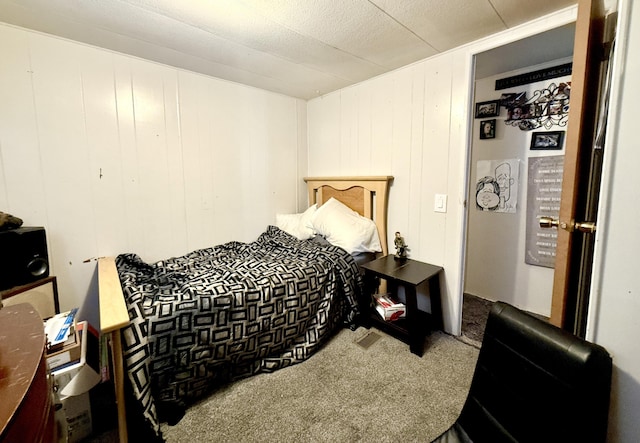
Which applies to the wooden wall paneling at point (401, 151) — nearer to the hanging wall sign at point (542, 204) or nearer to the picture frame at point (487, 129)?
the picture frame at point (487, 129)

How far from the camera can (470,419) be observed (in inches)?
40.1

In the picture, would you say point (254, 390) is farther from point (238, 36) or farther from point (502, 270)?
point (502, 270)

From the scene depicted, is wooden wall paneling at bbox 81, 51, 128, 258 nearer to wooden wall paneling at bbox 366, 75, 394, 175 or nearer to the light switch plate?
wooden wall paneling at bbox 366, 75, 394, 175

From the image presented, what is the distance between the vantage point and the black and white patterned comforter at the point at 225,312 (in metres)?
1.41

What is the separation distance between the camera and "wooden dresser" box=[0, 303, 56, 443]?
1.32ft

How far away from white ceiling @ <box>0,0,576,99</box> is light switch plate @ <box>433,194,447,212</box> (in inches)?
41.1

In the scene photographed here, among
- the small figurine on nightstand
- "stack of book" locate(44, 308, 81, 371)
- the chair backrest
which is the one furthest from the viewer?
the small figurine on nightstand

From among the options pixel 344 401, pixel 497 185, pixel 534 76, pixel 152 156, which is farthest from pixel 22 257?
pixel 534 76

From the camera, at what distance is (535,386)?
0.83 metres

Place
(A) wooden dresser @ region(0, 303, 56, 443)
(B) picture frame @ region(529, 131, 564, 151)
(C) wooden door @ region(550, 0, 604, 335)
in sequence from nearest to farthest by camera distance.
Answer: (A) wooden dresser @ region(0, 303, 56, 443), (C) wooden door @ region(550, 0, 604, 335), (B) picture frame @ region(529, 131, 564, 151)

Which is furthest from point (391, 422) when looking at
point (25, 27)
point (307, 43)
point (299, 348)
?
point (25, 27)

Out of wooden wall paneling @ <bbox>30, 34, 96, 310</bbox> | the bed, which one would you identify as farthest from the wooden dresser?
wooden wall paneling @ <bbox>30, 34, 96, 310</bbox>

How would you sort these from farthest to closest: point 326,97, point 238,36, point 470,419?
1. point 326,97
2. point 238,36
3. point 470,419

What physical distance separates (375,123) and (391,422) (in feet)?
7.20
